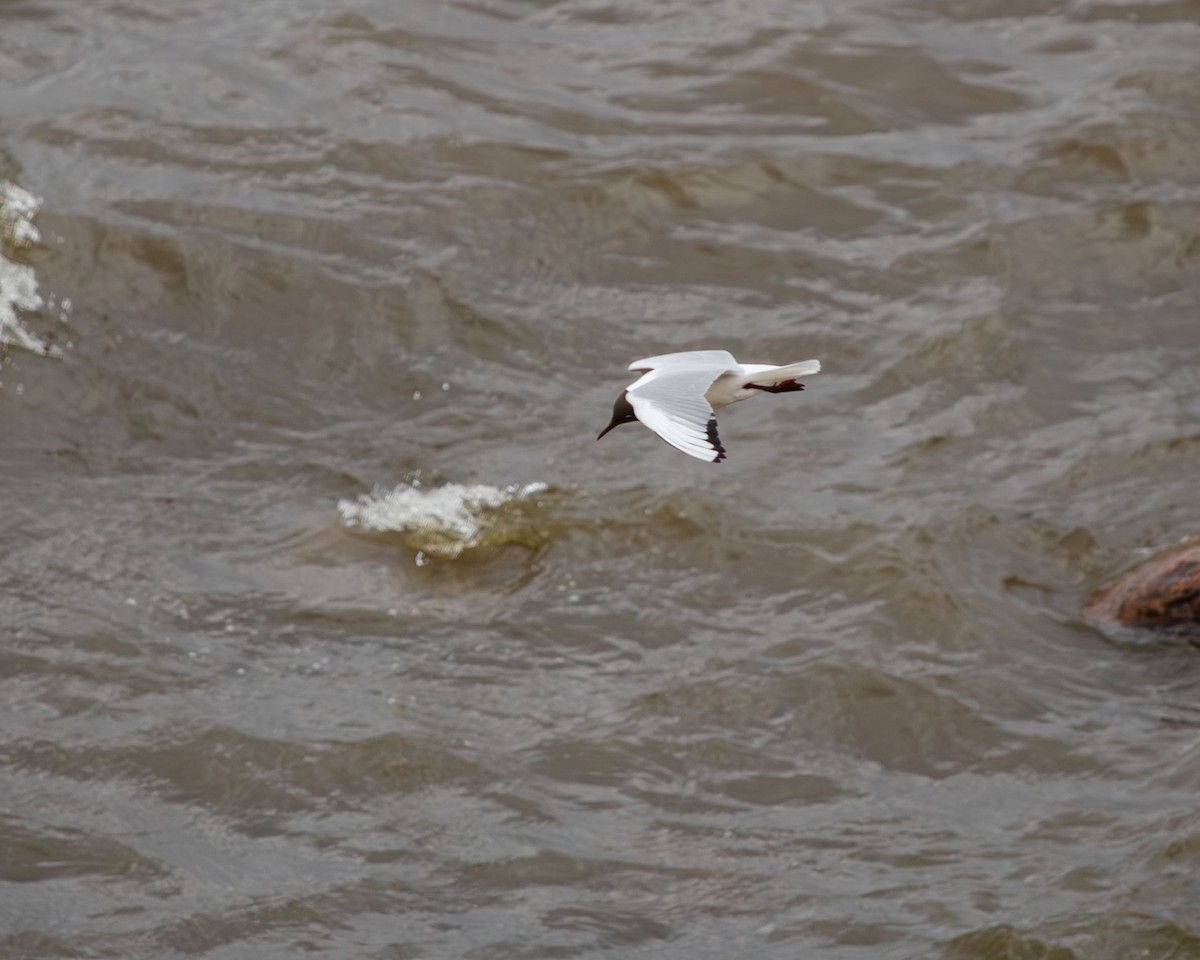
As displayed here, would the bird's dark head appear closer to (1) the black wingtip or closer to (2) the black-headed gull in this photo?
(2) the black-headed gull

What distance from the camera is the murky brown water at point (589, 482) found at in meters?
5.68

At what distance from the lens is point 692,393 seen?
508 centimetres

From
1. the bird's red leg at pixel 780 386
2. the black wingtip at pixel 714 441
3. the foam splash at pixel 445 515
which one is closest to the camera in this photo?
the black wingtip at pixel 714 441

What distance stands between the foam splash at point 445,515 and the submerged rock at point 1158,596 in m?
2.12

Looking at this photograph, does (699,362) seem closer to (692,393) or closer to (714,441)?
(692,393)

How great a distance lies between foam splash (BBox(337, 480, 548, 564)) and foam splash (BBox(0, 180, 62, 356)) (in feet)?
5.28

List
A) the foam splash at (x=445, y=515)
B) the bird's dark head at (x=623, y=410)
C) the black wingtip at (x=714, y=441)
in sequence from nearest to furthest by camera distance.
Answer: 1. the black wingtip at (x=714, y=441)
2. the bird's dark head at (x=623, y=410)
3. the foam splash at (x=445, y=515)

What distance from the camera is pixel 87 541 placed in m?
6.94

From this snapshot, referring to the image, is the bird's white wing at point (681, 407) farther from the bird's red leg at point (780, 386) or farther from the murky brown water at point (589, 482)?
the murky brown water at point (589, 482)

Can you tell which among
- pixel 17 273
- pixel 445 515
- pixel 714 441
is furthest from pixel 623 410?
pixel 17 273

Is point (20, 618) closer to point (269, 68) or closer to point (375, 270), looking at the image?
point (375, 270)

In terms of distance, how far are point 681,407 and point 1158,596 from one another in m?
2.41

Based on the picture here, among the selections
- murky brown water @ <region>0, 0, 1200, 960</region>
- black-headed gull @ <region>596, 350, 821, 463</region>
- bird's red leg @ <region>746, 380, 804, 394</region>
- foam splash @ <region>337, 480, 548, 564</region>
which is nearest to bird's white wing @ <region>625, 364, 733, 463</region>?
black-headed gull @ <region>596, 350, 821, 463</region>

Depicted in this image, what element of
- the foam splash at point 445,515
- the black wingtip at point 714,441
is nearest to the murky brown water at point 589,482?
the foam splash at point 445,515
